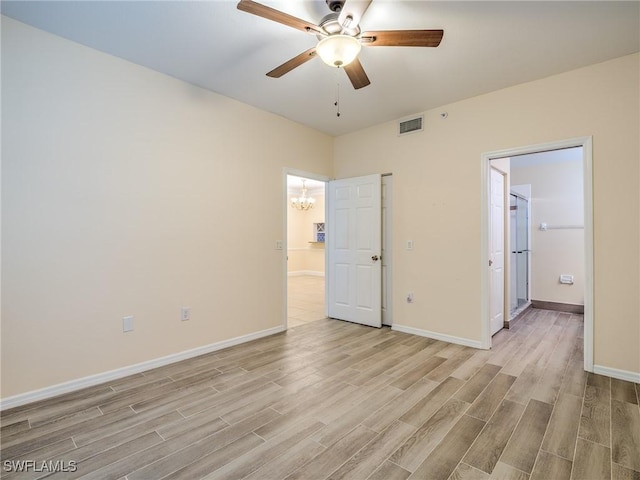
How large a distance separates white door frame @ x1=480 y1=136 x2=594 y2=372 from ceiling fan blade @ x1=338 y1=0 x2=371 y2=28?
225cm

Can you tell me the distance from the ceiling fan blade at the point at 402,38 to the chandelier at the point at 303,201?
7.06 metres

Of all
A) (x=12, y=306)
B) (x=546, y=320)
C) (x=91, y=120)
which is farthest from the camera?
(x=546, y=320)

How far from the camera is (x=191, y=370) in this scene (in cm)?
290

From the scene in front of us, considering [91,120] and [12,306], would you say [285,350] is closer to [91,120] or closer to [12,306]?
[12,306]

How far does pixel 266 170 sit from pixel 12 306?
270cm

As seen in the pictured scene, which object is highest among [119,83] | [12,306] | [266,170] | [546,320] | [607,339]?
[119,83]

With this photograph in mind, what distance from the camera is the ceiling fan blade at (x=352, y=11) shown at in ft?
5.74

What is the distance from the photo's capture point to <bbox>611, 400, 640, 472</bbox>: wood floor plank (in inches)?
67.6

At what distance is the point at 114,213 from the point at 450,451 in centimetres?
313

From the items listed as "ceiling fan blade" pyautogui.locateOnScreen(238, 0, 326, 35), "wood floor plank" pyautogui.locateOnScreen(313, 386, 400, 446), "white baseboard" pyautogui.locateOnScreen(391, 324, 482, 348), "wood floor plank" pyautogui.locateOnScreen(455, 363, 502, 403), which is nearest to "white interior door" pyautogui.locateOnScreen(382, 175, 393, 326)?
"white baseboard" pyautogui.locateOnScreen(391, 324, 482, 348)

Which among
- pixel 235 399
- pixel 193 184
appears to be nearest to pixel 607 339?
pixel 235 399

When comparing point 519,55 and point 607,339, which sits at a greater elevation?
point 519,55

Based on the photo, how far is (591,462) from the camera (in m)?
1.70

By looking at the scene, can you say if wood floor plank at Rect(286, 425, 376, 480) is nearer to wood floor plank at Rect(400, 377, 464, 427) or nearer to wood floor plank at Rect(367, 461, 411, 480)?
wood floor plank at Rect(367, 461, 411, 480)
